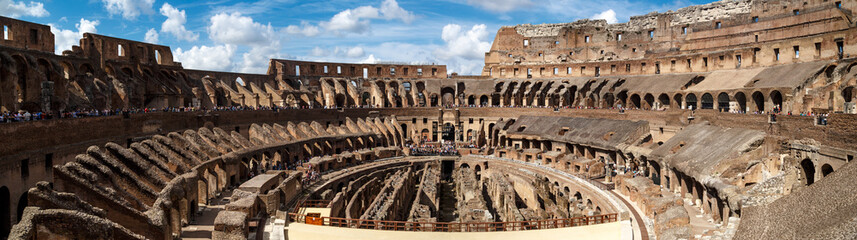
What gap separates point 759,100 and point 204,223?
112ft

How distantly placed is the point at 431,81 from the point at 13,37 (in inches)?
1513

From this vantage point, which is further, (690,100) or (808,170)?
(690,100)

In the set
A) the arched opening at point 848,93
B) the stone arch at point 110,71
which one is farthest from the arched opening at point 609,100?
the stone arch at point 110,71

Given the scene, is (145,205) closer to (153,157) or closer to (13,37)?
(153,157)

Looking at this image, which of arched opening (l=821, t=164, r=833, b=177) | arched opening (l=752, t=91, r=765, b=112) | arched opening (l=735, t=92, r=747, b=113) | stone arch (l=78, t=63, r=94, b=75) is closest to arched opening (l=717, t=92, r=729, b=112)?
arched opening (l=735, t=92, r=747, b=113)

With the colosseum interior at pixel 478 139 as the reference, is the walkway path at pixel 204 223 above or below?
below

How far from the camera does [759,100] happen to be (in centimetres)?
3372

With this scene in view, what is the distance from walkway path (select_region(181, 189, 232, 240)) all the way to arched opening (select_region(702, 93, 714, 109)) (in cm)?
3358

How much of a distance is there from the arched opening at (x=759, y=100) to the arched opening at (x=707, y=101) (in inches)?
141

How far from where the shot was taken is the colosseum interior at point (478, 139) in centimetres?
1761

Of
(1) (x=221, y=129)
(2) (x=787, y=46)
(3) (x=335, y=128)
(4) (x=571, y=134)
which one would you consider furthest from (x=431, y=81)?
(2) (x=787, y=46)

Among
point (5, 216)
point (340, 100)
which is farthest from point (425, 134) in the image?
point (5, 216)

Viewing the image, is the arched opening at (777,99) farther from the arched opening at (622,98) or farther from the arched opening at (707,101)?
the arched opening at (622,98)

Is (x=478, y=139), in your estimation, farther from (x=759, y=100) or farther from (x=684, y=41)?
(x=759, y=100)
